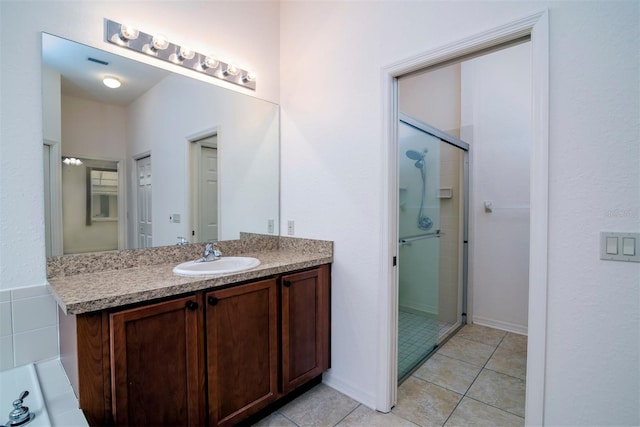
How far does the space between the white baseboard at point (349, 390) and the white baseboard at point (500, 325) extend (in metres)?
1.65

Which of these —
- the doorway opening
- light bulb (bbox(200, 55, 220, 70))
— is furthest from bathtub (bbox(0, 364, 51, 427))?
light bulb (bbox(200, 55, 220, 70))

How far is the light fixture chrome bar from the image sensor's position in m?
1.55

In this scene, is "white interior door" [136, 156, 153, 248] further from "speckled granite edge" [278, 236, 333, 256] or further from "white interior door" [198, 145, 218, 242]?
"speckled granite edge" [278, 236, 333, 256]

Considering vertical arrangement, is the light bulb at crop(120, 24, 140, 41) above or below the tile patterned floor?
above

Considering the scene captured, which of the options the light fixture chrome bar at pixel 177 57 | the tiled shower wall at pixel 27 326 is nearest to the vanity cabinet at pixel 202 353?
the tiled shower wall at pixel 27 326

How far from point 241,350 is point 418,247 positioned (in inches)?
62.8

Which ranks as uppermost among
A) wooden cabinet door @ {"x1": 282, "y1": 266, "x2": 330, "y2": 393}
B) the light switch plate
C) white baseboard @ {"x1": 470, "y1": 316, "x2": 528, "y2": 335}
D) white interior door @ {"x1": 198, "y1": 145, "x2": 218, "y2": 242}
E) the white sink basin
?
white interior door @ {"x1": 198, "y1": 145, "x2": 218, "y2": 242}

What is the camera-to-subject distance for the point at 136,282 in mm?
1336

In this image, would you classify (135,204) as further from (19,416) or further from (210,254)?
(19,416)

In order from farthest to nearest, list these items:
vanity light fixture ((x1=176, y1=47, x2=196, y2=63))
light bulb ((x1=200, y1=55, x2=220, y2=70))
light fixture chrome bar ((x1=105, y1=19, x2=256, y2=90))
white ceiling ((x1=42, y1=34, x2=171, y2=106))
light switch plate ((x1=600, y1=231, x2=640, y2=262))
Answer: light bulb ((x1=200, y1=55, x2=220, y2=70)), vanity light fixture ((x1=176, y1=47, x2=196, y2=63)), light fixture chrome bar ((x1=105, y1=19, x2=256, y2=90)), white ceiling ((x1=42, y1=34, x2=171, y2=106)), light switch plate ((x1=600, y1=231, x2=640, y2=262))

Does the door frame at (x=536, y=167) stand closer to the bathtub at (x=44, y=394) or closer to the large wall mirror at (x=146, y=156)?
the large wall mirror at (x=146, y=156)

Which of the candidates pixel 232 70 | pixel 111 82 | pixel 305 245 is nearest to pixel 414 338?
pixel 305 245

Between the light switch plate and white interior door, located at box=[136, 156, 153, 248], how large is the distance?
213 cm

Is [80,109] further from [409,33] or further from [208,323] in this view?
[409,33]
